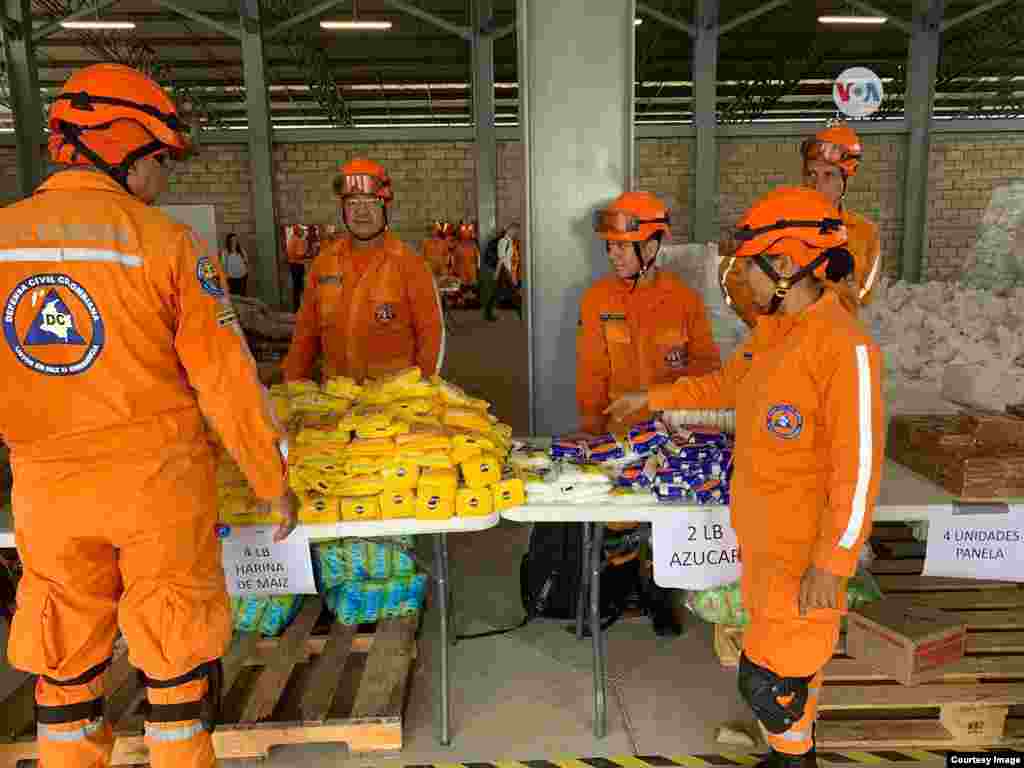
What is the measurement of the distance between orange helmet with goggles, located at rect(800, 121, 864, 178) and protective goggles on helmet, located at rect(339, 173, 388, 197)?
84.4 inches

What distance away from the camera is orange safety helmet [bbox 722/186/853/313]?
2439 millimetres

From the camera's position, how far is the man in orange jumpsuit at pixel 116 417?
2.14 meters

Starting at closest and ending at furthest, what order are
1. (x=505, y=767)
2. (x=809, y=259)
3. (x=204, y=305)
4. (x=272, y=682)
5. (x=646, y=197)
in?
1. (x=204, y=305)
2. (x=809, y=259)
3. (x=505, y=767)
4. (x=272, y=682)
5. (x=646, y=197)

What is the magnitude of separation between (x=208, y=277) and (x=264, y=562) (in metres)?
1.16

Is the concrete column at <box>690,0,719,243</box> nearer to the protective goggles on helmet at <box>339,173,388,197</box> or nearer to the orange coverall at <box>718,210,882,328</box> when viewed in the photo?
the orange coverall at <box>718,210,882,328</box>

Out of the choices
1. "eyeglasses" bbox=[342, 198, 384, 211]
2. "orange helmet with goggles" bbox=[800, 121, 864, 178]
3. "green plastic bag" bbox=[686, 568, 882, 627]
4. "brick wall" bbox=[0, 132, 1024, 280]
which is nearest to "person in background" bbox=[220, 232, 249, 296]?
"brick wall" bbox=[0, 132, 1024, 280]

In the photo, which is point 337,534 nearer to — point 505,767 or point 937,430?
point 505,767

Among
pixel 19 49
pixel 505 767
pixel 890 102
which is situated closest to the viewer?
pixel 505 767

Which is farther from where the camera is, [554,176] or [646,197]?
[554,176]

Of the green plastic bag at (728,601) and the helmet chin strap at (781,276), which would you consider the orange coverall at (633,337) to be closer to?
the green plastic bag at (728,601)

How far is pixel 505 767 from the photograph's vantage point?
3.13m

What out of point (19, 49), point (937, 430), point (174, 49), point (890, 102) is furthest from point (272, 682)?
point (890, 102)

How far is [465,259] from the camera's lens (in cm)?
1734

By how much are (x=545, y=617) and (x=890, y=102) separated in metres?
24.8
